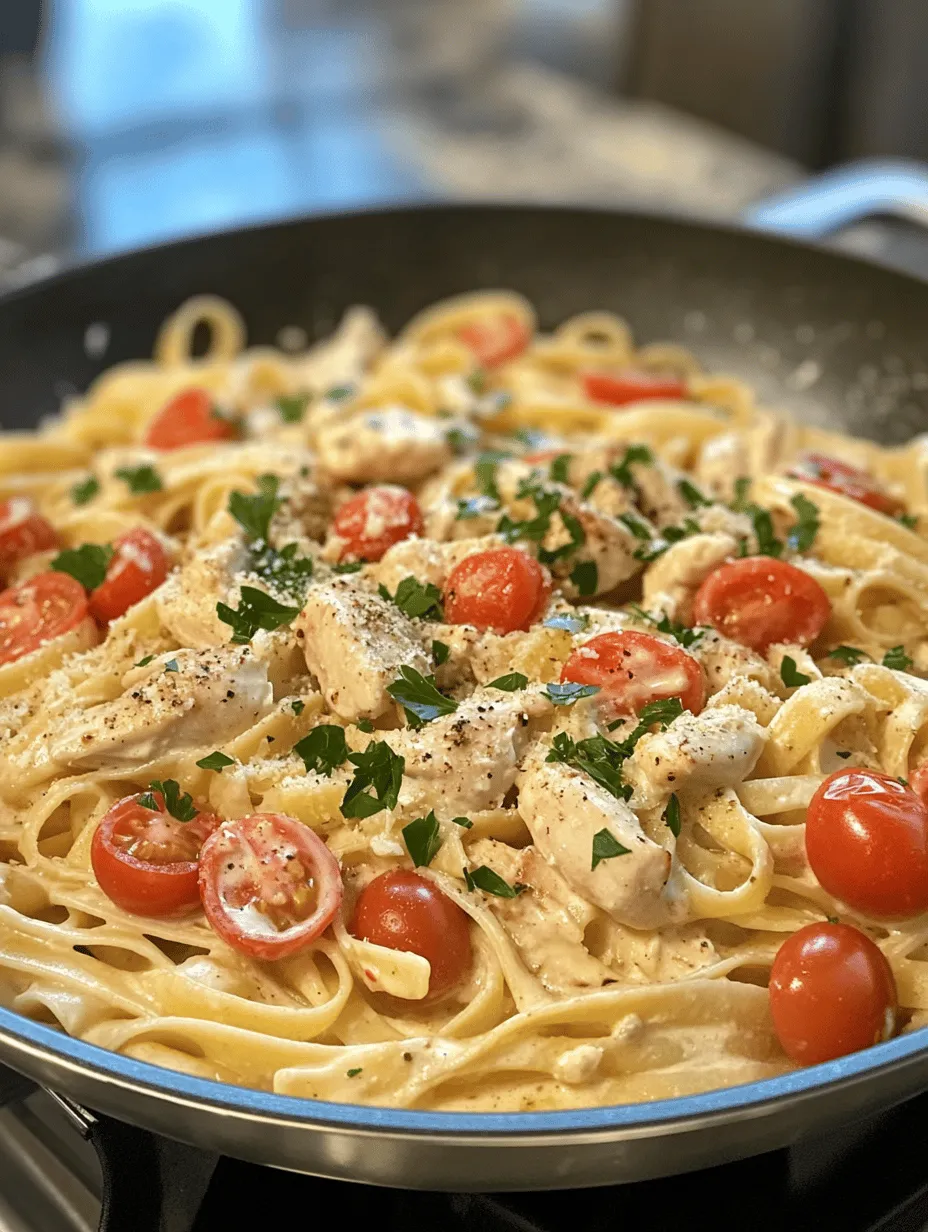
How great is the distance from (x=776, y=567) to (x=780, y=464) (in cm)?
77

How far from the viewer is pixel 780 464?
3.60 meters

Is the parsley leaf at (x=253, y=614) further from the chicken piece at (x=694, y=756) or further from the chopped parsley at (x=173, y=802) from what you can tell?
the chicken piece at (x=694, y=756)

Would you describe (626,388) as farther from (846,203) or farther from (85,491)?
(85,491)

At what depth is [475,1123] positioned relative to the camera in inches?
68.5

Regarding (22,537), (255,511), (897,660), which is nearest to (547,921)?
(897,660)

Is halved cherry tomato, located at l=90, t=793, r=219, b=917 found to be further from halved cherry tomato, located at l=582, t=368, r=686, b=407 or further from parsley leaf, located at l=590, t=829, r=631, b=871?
halved cherry tomato, located at l=582, t=368, r=686, b=407

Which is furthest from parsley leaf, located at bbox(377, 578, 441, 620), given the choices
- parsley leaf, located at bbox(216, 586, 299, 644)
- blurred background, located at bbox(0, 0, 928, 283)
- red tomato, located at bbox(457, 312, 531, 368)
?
blurred background, located at bbox(0, 0, 928, 283)

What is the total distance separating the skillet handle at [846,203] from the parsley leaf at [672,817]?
97.8 inches

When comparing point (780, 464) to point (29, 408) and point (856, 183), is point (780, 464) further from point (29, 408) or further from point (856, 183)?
point (29, 408)

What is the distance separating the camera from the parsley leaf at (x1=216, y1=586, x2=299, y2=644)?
9.07 feet

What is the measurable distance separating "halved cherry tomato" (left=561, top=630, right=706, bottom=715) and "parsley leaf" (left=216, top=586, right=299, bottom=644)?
65 cm

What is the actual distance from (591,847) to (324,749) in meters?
0.63

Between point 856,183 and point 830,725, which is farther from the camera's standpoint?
point 856,183

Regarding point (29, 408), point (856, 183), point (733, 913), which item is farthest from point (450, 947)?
point (856, 183)
